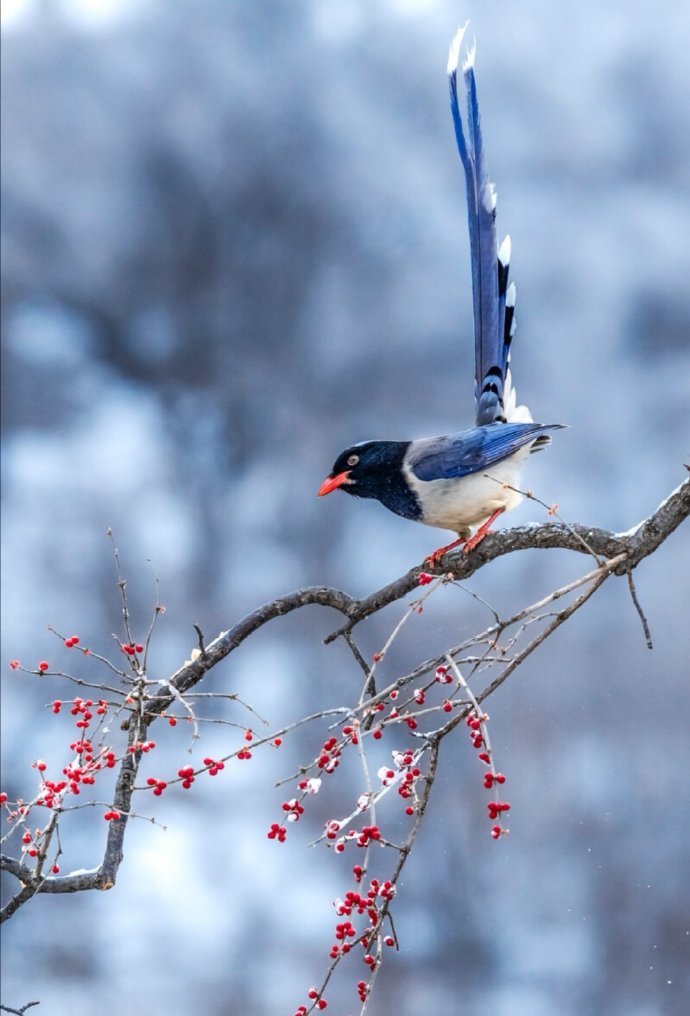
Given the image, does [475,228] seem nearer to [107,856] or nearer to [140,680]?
[140,680]

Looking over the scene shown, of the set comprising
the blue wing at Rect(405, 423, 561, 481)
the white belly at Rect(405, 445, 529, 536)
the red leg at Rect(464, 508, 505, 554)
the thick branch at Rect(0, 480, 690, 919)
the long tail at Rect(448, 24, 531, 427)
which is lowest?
the thick branch at Rect(0, 480, 690, 919)

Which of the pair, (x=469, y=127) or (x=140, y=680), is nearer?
(x=140, y=680)

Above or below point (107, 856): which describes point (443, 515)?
above

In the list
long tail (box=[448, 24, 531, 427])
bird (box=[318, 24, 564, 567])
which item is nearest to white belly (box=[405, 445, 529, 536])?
bird (box=[318, 24, 564, 567])

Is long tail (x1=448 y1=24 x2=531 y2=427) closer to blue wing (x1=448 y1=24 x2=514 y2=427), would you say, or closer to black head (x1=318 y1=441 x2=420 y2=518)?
blue wing (x1=448 y1=24 x2=514 y2=427)

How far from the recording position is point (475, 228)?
4.89ft

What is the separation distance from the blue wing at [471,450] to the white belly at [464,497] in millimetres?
11

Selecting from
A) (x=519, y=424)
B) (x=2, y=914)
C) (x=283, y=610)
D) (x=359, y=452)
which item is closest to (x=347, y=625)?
(x=283, y=610)

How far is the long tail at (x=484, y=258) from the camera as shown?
4.85 ft

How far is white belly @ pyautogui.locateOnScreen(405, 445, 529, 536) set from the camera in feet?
4.59

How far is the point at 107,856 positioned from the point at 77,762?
0.20m

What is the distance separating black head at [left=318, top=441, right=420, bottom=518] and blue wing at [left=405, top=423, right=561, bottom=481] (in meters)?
0.03

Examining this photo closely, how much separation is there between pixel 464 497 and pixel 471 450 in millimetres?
78

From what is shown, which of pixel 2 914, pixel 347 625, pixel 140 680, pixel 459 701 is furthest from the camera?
pixel 347 625
